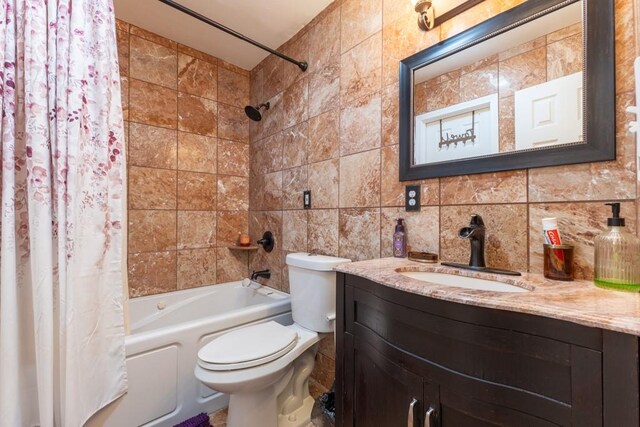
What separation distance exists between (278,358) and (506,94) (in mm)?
1450

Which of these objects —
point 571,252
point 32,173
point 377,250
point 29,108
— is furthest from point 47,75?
point 571,252

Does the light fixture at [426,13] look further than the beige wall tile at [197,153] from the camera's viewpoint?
No

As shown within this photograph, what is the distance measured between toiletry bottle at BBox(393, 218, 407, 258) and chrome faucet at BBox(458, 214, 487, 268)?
288 mm

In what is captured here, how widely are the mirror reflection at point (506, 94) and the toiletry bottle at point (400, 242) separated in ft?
1.05

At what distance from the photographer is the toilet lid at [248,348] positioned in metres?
1.19

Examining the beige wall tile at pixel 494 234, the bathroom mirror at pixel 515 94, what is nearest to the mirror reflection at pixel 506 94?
the bathroom mirror at pixel 515 94

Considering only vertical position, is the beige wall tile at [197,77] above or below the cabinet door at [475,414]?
above

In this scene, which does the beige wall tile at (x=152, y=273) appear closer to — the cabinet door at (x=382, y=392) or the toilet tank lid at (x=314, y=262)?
the toilet tank lid at (x=314, y=262)

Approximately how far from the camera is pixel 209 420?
1539 millimetres

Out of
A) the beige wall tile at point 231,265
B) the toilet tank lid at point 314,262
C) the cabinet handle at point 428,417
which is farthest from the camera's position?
the beige wall tile at point 231,265

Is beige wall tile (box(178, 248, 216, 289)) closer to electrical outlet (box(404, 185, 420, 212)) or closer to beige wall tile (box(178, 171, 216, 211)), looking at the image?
beige wall tile (box(178, 171, 216, 211))

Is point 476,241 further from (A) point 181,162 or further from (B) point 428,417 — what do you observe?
(A) point 181,162

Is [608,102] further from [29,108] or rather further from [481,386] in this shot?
A: [29,108]

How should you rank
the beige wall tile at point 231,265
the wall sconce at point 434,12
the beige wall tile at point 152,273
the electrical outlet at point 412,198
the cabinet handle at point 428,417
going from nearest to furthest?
the cabinet handle at point 428,417 → the wall sconce at point 434,12 → the electrical outlet at point 412,198 → the beige wall tile at point 152,273 → the beige wall tile at point 231,265
